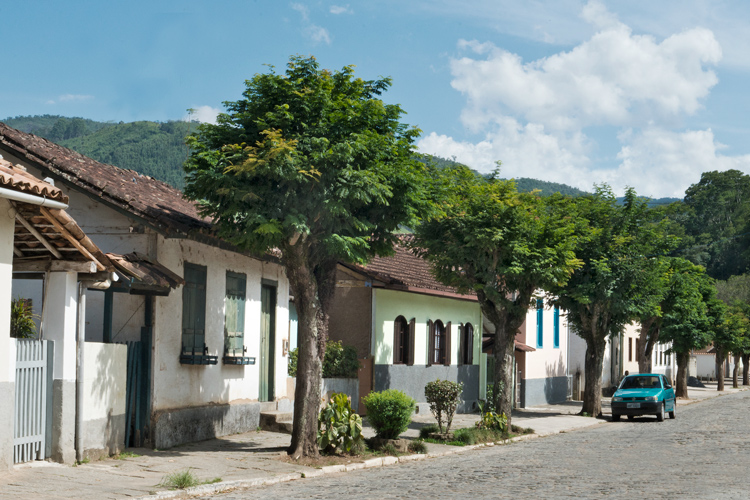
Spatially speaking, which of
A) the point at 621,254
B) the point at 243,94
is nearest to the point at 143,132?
the point at 621,254

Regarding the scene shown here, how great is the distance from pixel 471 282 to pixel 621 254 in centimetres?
896

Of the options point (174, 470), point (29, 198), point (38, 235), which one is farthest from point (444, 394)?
point (29, 198)

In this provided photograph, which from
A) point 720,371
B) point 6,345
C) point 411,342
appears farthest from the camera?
point 720,371

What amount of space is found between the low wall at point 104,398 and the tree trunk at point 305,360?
2972 mm

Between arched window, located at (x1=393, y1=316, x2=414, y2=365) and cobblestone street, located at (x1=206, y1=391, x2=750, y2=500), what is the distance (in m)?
5.46

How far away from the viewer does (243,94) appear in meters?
14.9

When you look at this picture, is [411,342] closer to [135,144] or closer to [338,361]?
[338,361]

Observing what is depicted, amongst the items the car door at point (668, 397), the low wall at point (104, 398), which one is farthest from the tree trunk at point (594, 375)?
the low wall at point (104, 398)

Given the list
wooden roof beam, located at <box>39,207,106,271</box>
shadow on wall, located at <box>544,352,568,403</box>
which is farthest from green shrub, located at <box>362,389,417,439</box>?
shadow on wall, located at <box>544,352,568,403</box>

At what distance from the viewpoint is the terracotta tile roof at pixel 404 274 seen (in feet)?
78.2

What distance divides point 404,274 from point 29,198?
16831 mm

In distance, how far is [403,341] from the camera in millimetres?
25891

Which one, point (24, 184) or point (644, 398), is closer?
point (24, 184)

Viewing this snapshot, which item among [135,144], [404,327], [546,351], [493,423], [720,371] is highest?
[135,144]
